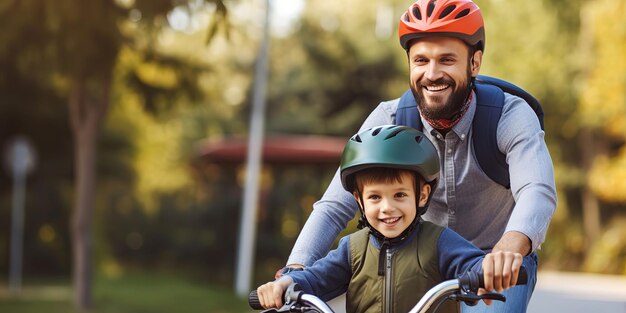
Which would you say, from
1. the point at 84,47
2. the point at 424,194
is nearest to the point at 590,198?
the point at 84,47

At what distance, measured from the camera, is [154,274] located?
25.9 metres

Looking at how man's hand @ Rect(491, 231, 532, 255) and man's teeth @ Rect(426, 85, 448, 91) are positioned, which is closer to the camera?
man's hand @ Rect(491, 231, 532, 255)

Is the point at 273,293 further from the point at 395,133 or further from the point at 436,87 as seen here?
the point at 436,87

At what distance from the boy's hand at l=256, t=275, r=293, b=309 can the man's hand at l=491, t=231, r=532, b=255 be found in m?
0.68

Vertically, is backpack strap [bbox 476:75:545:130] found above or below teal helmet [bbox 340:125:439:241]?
above

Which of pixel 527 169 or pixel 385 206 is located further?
pixel 527 169

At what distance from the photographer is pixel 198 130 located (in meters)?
38.5

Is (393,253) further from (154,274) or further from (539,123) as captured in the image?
(154,274)

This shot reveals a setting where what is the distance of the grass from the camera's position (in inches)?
674

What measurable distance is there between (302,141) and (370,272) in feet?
67.9

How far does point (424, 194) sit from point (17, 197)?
68.6 feet

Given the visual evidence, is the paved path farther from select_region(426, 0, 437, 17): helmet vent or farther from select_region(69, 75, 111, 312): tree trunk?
select_region(426, 0, 437, 17): helmet vent

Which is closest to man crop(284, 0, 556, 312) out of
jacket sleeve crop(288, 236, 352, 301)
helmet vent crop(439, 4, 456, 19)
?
helmet vent crop(439, 4, 456, 19)

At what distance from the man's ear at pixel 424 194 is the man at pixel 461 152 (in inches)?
11.2
